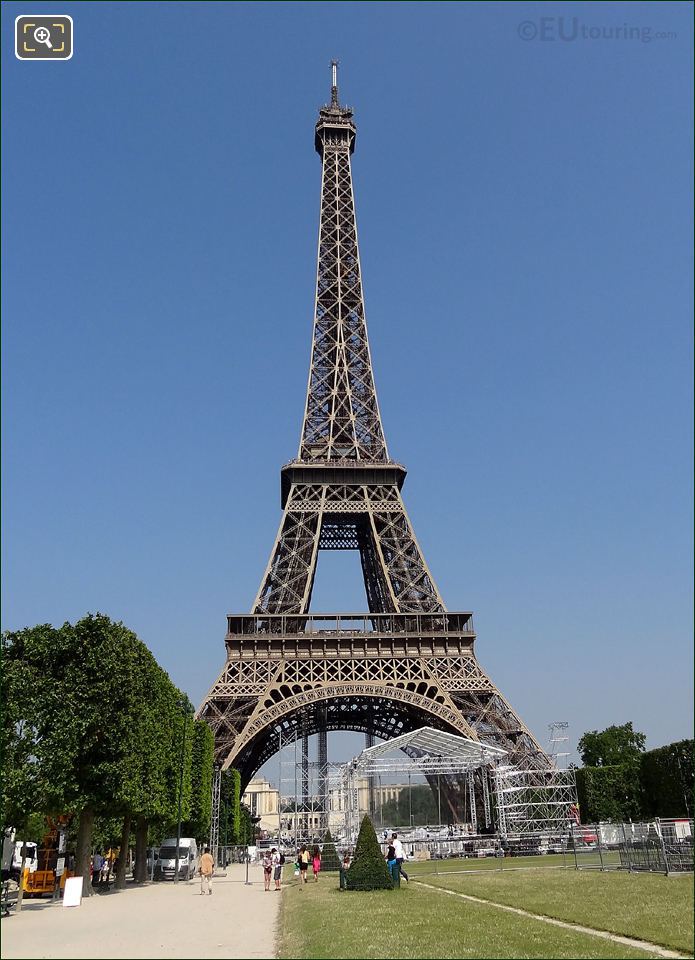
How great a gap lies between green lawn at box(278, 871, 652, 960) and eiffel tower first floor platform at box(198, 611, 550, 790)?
1139 inches

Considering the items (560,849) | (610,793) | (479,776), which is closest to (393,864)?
(560,849)

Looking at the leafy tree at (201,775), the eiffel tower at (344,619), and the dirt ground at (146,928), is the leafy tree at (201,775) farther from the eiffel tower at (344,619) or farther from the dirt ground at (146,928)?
the dirt ground at (146,928)

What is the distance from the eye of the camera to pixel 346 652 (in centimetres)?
5353

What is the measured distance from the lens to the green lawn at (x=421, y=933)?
12.4 metres

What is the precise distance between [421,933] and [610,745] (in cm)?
7242

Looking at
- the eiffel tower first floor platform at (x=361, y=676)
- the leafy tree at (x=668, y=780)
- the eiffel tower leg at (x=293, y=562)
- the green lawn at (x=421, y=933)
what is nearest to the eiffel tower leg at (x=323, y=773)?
the eiffel tower first floor platform at (x=361, y=676)

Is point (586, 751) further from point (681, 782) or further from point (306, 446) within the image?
point (306, 446)

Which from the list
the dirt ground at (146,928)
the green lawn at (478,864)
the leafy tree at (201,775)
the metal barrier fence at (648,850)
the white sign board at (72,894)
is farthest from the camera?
the leafy tree at (201,775)

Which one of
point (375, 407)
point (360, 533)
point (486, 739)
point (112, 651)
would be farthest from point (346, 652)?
point (112, 651)

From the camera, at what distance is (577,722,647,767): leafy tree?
3093 inches

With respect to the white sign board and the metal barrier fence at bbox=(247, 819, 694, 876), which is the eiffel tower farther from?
the white sign board

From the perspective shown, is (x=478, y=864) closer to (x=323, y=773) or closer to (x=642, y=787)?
(x=642, y=787)

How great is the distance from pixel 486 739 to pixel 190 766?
2042 centimetres

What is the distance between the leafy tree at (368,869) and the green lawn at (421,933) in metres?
2.80
